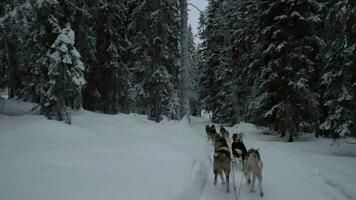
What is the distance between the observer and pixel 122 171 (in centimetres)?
740

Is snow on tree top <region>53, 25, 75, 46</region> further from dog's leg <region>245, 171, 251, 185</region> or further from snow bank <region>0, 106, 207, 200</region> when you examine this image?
dog's leg <region>245, 171, 251, 185</region>

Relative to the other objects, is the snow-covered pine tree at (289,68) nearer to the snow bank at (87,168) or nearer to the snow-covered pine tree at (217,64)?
the snow bank at (87,168)

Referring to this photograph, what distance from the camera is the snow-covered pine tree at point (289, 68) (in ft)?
63.0

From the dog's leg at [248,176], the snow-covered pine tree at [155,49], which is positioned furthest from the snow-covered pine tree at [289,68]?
the dog's leg at [248,176]

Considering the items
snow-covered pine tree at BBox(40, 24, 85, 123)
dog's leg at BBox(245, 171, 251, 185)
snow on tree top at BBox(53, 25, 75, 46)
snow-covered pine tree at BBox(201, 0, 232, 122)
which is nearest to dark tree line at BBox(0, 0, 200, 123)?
snow on tree top at BBox(53, 25, 75, 46)

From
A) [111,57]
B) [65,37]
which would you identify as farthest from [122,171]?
[111,57]

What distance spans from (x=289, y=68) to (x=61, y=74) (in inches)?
483

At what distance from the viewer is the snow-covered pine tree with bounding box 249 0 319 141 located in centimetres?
1919

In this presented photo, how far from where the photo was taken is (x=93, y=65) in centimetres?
2728

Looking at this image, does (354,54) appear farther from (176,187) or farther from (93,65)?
(93,65)

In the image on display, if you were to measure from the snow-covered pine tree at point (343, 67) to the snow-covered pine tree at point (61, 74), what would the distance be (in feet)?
37.2

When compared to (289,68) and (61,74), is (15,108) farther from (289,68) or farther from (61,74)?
(289,68)

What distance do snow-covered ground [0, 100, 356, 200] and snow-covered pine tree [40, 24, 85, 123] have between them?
227 cm

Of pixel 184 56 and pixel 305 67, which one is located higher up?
pixel 184 56
